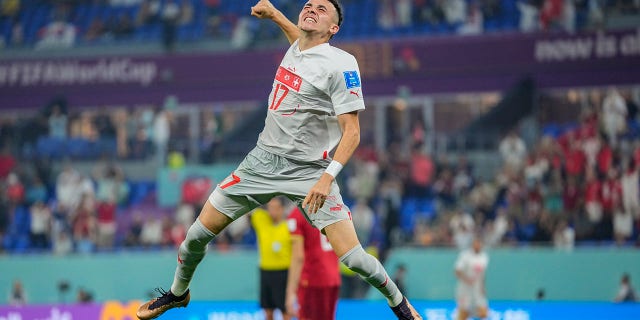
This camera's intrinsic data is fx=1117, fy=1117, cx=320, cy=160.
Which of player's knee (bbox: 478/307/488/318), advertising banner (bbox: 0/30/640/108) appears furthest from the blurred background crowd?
player's knee (bbox: 478/307/488/318)

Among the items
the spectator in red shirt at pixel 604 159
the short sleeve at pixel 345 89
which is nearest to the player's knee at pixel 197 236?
the short sleeve at pixel 345 89

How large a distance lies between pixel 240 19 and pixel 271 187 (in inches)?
788

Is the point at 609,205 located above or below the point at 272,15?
below

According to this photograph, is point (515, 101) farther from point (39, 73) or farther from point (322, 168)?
point (322, 168)

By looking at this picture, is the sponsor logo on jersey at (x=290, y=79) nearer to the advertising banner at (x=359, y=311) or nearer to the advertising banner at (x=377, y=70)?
the advertising banner at (x=359, y=311)

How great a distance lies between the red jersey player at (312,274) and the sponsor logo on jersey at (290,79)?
2.74 m

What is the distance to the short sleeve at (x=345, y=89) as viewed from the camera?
7.38 meters

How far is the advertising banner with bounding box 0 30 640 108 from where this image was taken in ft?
77.3

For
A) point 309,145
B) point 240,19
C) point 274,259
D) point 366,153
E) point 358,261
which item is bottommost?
point 274,259

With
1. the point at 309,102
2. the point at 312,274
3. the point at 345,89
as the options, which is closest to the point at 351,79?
the point at 345,89

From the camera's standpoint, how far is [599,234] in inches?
761

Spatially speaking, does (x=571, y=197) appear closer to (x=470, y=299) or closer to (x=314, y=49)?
(x=470, y=299)

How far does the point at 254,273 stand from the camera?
20375 millimetres

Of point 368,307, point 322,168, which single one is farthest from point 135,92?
point 322,168
